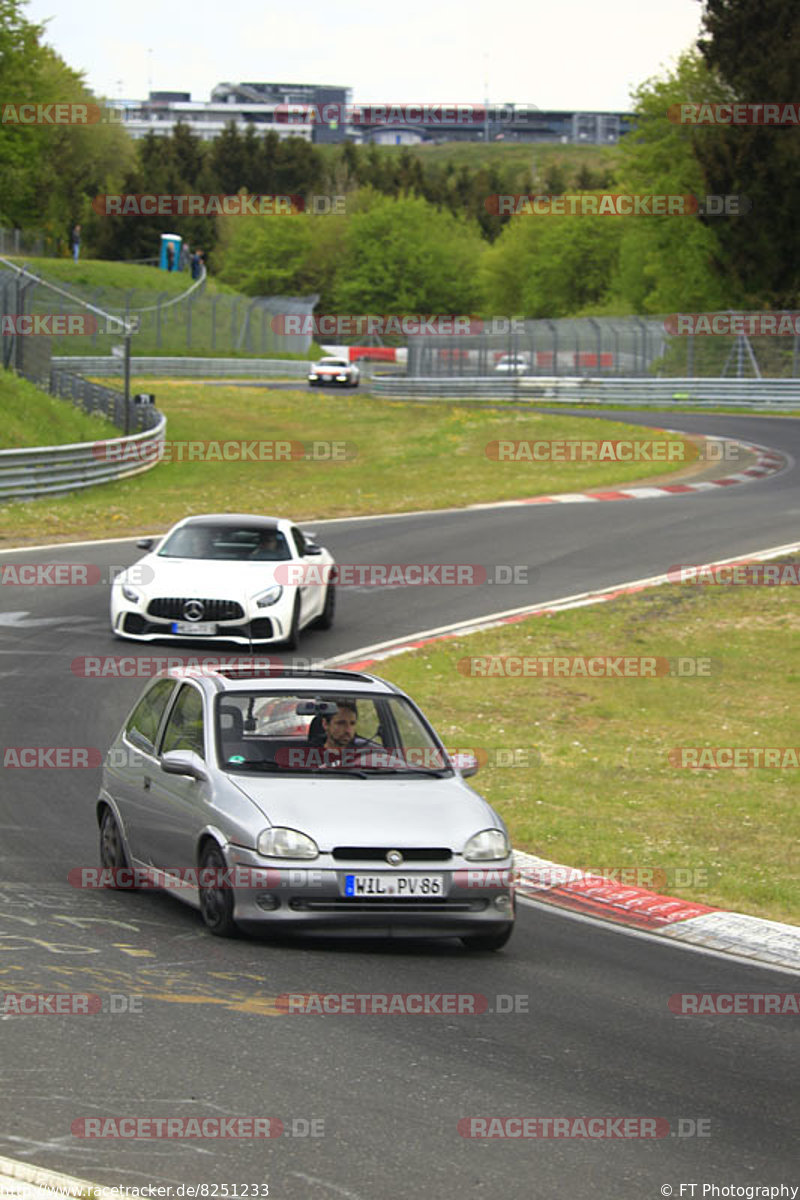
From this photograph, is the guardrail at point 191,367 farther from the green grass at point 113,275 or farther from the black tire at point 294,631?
the black tire at point 294,631

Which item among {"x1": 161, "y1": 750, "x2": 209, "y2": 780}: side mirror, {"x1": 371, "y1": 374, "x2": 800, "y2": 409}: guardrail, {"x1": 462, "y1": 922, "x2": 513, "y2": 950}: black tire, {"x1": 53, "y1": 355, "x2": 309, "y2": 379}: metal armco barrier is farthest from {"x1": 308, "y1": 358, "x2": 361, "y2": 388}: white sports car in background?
{"x1": 462, "y1": 922, "x2": 513, "y2": 950}: black tire

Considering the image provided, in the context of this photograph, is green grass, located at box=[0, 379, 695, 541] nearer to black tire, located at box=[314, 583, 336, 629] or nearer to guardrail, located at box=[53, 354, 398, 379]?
black tire, located at box=[314, 583, 336, 629]

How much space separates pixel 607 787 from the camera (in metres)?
13.1

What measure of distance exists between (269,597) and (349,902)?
10151mm

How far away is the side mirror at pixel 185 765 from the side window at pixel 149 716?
0.57 meters

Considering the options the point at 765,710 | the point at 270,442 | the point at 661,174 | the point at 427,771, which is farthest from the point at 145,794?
the point at 661,174

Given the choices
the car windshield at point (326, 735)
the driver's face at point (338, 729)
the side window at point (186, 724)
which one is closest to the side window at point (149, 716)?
the side window at point (186, 724)

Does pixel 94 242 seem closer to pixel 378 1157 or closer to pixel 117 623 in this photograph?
pixel 117 623

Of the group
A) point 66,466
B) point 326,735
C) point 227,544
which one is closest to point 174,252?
point 66,466

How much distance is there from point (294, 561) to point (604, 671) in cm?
365

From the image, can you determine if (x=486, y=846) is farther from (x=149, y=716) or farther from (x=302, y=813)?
(x=149, y=716)

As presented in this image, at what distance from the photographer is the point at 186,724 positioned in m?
9.23

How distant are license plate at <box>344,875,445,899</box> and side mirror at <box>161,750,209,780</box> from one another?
110cm

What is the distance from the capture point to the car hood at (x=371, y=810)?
26.5 ft
